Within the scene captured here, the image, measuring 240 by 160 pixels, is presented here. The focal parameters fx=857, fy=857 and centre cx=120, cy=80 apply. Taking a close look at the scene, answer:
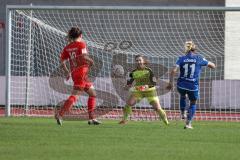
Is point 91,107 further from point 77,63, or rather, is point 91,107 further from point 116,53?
point 116,53

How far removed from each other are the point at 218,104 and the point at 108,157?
15663 millimetres

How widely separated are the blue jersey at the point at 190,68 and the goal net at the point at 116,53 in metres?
2.77

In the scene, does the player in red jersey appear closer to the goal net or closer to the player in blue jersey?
the player in blue jersey

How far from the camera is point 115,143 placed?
40.7 ft

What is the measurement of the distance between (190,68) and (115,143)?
5706 mm

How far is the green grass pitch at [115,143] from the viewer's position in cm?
1064

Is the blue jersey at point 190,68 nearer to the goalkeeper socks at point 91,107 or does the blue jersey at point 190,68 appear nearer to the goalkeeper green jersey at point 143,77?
the goalkeeper green jersey at point 143,77

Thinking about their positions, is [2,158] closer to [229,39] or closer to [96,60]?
[96,60]

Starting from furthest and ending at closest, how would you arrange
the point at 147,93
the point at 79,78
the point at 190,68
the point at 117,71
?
the point at 117,71, the point at 147,93, the point at 190,68, the point at 79,78

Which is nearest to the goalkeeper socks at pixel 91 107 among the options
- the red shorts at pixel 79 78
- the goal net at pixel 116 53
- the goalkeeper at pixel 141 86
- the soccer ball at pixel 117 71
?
the red shorts at pixel 79 78

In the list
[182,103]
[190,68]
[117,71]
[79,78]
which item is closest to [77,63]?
[79,78]

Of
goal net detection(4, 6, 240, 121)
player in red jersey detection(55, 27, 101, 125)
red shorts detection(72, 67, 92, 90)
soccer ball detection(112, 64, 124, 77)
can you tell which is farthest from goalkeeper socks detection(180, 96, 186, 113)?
soccer ball detection(112, 64, 124, 77)

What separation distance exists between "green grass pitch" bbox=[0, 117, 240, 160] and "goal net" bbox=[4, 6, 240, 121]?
562 cm

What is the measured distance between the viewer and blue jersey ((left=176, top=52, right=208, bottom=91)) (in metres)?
17.7
